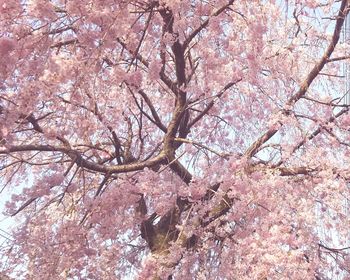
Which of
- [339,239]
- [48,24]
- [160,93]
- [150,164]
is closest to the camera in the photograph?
[48,24]

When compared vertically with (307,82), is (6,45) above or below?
above

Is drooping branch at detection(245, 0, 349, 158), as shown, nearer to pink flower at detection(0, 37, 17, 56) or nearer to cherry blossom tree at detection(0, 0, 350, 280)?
cherry blossom tree at detection(0, 0, 350, 280)

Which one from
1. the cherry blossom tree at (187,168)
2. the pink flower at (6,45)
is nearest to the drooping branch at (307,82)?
the cherry blossom tree at (187,168)

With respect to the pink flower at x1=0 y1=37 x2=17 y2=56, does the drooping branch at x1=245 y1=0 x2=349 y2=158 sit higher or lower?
lower

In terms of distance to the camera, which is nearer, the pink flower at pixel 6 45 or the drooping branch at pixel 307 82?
the pink flower at pixel 6 45

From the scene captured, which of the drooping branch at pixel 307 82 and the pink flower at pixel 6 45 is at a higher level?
the pink flower at pixel 6 45

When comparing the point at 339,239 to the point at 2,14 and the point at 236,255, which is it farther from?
the point at 2,14

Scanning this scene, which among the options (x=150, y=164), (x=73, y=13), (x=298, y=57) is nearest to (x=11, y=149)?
(x=73, y=13)

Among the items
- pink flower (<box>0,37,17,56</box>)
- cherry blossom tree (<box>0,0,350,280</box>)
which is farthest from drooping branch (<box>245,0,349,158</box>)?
pink flower (<box>0,37,17,56</box>)

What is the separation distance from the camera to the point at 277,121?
5117 millimetres

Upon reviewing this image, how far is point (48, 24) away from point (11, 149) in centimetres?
93

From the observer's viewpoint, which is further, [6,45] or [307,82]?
[307,82]

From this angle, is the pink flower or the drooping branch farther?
the drooping branch

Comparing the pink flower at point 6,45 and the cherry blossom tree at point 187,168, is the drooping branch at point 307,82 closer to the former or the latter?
the cherry blossom tree at point 187,168
